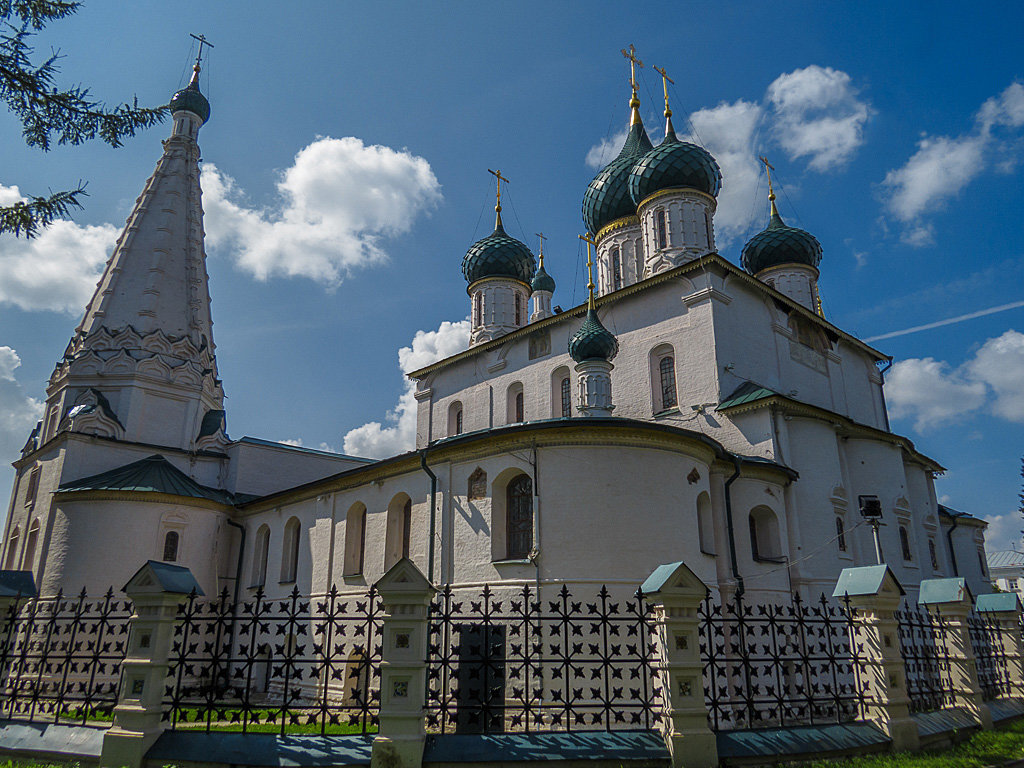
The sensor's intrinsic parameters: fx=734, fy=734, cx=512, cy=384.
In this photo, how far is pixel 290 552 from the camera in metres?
19.6

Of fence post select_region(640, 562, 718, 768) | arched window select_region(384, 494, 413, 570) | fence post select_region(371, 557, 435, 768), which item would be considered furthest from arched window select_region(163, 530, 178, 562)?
fence post select_region(640, 562, 718, 768)

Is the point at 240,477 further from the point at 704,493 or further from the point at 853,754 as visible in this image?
the point at 853,754

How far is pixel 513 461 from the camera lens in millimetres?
13039

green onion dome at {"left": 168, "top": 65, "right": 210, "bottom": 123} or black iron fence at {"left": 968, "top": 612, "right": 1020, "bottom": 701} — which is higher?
green onion dome at {"left": 168, "top": 65, "right": 210, "bottom": 123}

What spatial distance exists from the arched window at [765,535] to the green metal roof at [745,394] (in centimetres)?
228

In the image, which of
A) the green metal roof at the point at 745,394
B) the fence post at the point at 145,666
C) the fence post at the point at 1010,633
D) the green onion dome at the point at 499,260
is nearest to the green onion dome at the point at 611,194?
the green onion dome at the point at 499,260

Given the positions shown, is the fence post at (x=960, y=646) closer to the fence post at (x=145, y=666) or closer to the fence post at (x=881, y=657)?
the fence post at (x=881, y=657)

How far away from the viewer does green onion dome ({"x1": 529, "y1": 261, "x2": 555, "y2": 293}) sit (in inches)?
1142

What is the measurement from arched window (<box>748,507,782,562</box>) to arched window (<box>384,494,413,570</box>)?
7.16 metres

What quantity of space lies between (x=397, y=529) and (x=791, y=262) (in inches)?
579

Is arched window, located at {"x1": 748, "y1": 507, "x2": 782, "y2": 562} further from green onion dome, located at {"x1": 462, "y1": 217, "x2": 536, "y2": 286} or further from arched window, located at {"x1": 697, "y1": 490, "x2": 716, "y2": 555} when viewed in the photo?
green onion dome, located at {"x1": 462, "y1": 217, "x2": 536, "y2": 286}

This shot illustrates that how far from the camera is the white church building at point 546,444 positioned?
12.8 meters

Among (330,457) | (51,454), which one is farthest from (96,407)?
(330,457)

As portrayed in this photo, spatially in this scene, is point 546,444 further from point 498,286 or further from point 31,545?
point 31,545
